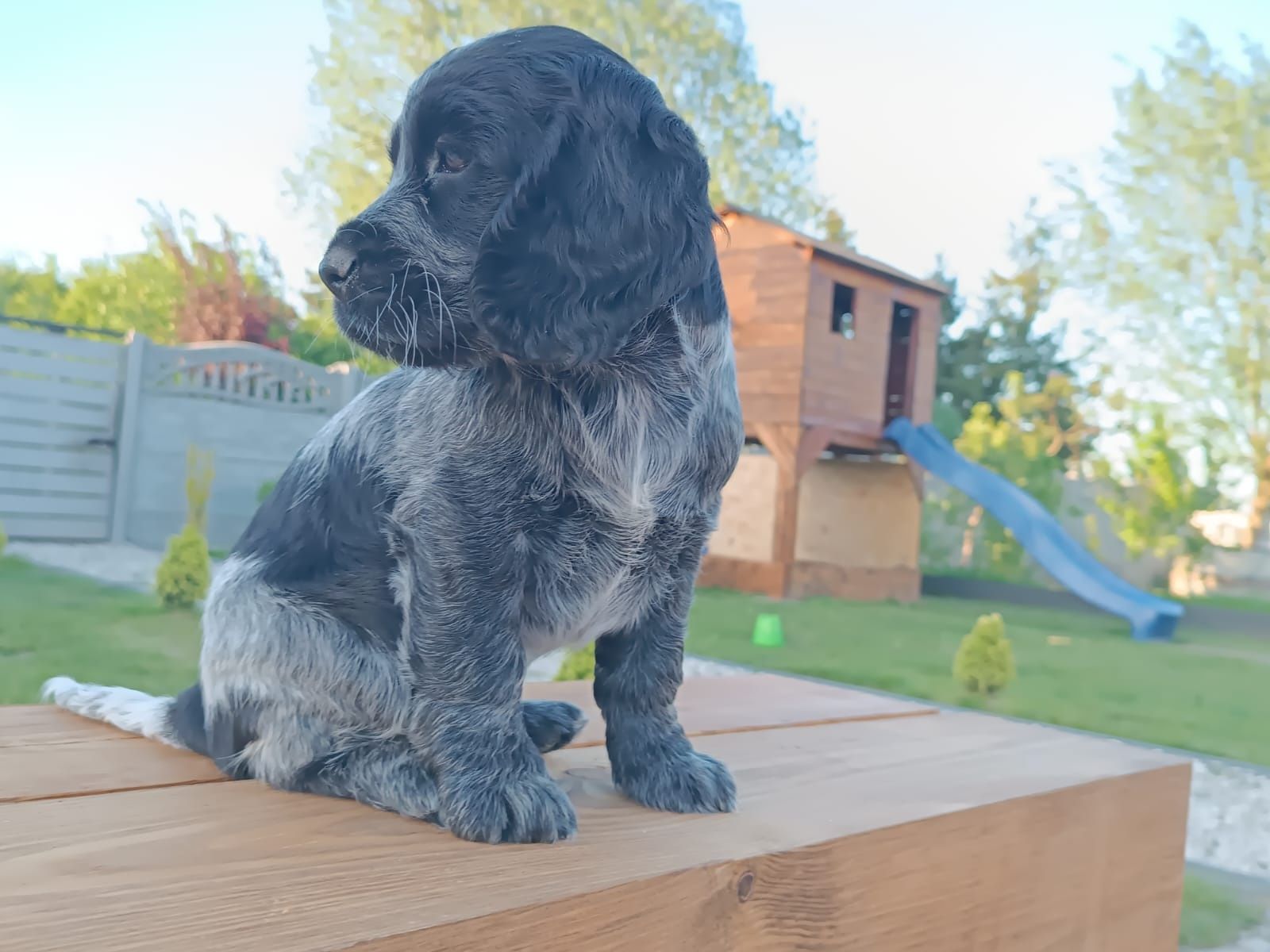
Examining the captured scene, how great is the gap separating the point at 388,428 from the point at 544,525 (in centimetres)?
24

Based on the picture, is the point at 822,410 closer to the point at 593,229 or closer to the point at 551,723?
the point at 551,723

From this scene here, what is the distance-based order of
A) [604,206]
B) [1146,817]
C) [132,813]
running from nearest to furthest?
[604,206] → [132,813] → [1146,817]

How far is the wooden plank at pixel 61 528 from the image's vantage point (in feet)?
14.9

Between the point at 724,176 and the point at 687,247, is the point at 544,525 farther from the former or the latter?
the point at 724,176

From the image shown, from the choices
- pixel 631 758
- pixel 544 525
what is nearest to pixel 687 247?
pixel 544 525

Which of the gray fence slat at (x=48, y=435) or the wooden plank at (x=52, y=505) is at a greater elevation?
the gray fence slat at (x=48, y=435)

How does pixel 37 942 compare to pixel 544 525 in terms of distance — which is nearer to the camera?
pixel 37 942

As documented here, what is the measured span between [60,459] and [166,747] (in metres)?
3.92

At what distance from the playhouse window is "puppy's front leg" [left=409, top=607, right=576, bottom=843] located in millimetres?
7796

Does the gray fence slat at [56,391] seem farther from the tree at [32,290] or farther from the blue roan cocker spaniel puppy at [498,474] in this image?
the blue roan cocker spaniel puppy at [498,474]

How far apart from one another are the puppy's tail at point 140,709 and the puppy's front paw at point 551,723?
16.5 inches

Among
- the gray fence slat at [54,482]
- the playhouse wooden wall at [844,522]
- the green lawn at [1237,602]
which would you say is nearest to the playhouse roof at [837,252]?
the playhouse wooden wall at [844,522]

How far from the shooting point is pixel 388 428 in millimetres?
1144

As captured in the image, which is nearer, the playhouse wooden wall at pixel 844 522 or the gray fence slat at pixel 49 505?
the gray fence slat at pixel 49 505
